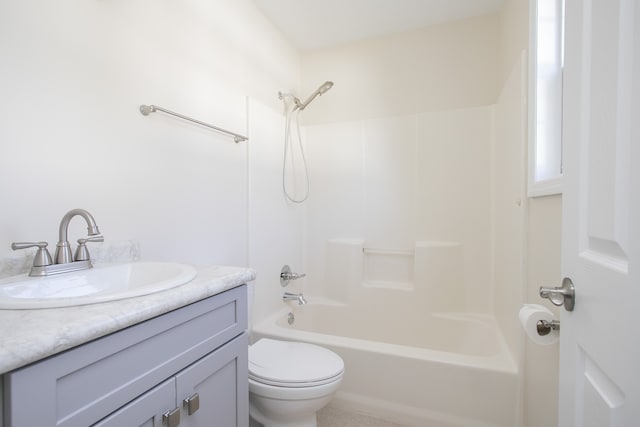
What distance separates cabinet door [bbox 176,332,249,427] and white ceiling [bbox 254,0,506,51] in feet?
6.93

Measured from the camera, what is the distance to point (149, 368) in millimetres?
684

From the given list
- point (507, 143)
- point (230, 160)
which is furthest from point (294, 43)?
point (507, 143)

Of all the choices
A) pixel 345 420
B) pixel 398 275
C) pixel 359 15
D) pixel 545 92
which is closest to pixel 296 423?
pixel 345 420

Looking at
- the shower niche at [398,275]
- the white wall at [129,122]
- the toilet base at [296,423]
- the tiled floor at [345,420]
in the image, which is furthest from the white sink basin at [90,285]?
the shower niche at [398,275]

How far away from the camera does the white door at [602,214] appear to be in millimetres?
417

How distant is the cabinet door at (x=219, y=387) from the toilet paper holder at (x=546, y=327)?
90 cm

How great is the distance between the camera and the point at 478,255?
213cm

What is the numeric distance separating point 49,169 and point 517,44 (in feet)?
A: 7.09

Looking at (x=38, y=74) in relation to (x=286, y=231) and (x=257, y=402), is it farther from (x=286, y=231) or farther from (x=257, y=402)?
(x=286, y=231)

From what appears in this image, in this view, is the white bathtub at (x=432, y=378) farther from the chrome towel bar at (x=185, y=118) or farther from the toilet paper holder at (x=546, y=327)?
the chrome towel bar at (x=185, y=118)

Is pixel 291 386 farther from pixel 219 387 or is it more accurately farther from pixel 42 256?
pixel 42 256

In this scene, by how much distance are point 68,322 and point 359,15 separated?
2.38 m

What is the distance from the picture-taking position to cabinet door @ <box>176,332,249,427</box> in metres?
0.79

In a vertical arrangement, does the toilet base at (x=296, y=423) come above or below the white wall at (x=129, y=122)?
below
